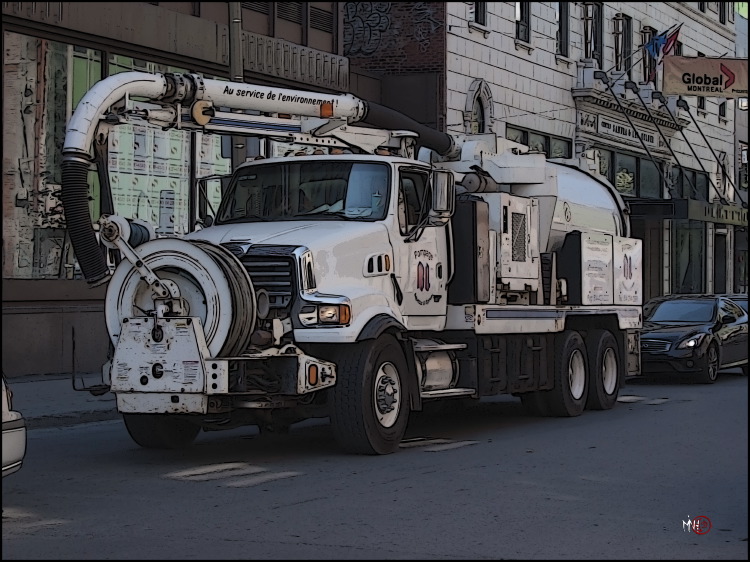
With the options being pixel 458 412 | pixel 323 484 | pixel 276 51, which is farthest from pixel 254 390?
pixel 276 51

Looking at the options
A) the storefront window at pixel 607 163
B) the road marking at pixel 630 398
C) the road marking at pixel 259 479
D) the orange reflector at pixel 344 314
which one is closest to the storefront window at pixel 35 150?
the road marking at pixel 630 398

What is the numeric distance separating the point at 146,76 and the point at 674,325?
12.8 m

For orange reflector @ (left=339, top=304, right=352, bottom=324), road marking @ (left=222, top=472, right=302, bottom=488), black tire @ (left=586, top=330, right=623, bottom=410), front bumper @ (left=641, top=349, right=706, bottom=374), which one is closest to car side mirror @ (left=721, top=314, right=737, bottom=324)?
front bumper @ (left=641, top=349, right=706, bottom=374)

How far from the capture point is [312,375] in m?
12.0

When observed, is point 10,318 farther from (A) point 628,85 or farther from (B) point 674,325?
(A) point 628,85

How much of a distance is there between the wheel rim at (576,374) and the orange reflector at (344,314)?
5.34 metres

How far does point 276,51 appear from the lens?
84.8 feet

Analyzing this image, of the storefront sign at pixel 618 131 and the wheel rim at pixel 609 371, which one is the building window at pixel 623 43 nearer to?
the storefront sign at pixel 618 131

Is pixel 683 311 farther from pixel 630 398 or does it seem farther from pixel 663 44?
pixel 663 44

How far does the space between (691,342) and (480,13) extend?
522 inches

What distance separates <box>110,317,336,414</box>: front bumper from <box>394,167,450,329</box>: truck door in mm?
1896

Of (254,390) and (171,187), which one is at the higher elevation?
(171,187)

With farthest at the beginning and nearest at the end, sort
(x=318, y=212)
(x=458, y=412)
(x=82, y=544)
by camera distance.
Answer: (x=458, y=412) → (x=318, y=212) → (x=82, y=544)

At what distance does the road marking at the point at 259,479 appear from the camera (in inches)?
422
